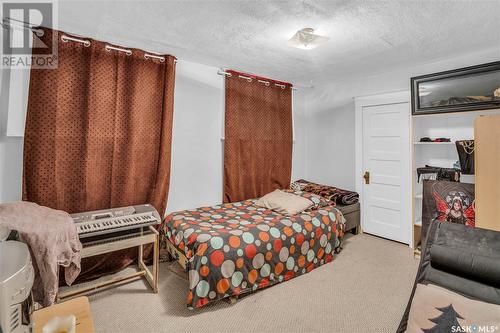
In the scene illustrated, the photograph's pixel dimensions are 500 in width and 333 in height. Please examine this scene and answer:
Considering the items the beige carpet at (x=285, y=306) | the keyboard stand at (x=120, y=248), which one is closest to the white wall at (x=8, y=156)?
the keyboard stand at (x=120, y=248)

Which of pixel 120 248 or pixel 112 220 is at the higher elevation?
pixel 112 220

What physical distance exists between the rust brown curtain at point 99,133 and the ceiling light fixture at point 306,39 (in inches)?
54.5

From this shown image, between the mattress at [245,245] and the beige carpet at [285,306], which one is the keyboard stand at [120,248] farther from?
the mattress at [245,245]

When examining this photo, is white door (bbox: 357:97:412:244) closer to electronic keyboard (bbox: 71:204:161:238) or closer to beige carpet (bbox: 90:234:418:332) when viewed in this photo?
beige carpet (bbox: 90:234:418:332)

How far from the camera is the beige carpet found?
207 centimetres

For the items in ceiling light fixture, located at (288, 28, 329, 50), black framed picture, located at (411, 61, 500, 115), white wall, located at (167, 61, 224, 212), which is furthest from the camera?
white wall, located at (167, 61, 224, 212)

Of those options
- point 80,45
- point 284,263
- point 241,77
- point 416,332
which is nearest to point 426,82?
point 241,77

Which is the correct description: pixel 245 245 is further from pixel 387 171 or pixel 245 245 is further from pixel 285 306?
pixel 387 171

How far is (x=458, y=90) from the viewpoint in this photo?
114 inches


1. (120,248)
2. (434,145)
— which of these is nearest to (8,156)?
(120,248)

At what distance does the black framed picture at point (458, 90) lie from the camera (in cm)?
270

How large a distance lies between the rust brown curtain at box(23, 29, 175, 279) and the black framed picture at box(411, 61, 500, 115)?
9.52 feet

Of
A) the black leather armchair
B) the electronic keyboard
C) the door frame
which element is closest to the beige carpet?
the electronic keyboard

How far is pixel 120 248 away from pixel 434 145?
3.81 meters
